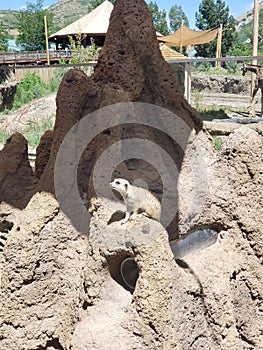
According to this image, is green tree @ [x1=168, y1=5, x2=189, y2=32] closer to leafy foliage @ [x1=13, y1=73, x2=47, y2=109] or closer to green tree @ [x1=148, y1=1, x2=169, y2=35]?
green tree @ [x1=148, y1=1, x2=169, y2=35]

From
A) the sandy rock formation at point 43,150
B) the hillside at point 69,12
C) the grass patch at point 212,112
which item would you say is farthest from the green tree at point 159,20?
the hillside at point 69,12

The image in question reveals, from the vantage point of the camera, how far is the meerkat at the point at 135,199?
2.48m

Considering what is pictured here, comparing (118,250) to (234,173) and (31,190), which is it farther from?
(31,190)

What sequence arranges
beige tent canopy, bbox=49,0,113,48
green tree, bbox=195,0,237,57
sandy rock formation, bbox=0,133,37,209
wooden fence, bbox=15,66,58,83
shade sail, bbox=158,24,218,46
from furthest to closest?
green tree, bbox=195,0,237,57, beige tent canopy, bbox=49,0,113,48, shade sail, bbox=158,24,218,46, wooden fence, bbox=15,66,58,83, sandy rock formation, bbox=0,133,37,209

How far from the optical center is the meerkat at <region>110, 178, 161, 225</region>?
2480mm

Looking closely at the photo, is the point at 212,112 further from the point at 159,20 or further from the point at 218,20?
the point at 159,20

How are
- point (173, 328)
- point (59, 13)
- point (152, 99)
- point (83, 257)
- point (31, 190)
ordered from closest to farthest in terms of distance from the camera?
point (173, 328) < point (83, 257) < point (152, 99) < point (31, 190) < point (59, 13)

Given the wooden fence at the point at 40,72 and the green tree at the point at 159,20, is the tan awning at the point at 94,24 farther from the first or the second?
the green tree at the point at 159,20

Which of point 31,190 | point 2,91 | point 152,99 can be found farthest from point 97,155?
point 2,91

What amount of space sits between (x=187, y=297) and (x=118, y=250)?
47cm

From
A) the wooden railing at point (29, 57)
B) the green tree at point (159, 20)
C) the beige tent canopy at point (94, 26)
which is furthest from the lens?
the green tree at point (159, 20)

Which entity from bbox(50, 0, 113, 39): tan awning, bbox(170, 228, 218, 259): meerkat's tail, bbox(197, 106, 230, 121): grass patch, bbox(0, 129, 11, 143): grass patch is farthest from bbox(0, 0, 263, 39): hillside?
bbox(170, 228, 218, 259): meerkat's tail

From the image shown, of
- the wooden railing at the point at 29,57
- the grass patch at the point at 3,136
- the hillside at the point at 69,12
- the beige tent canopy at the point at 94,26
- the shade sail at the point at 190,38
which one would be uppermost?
the hillside at the point at 69,12

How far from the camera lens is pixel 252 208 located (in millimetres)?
2922
